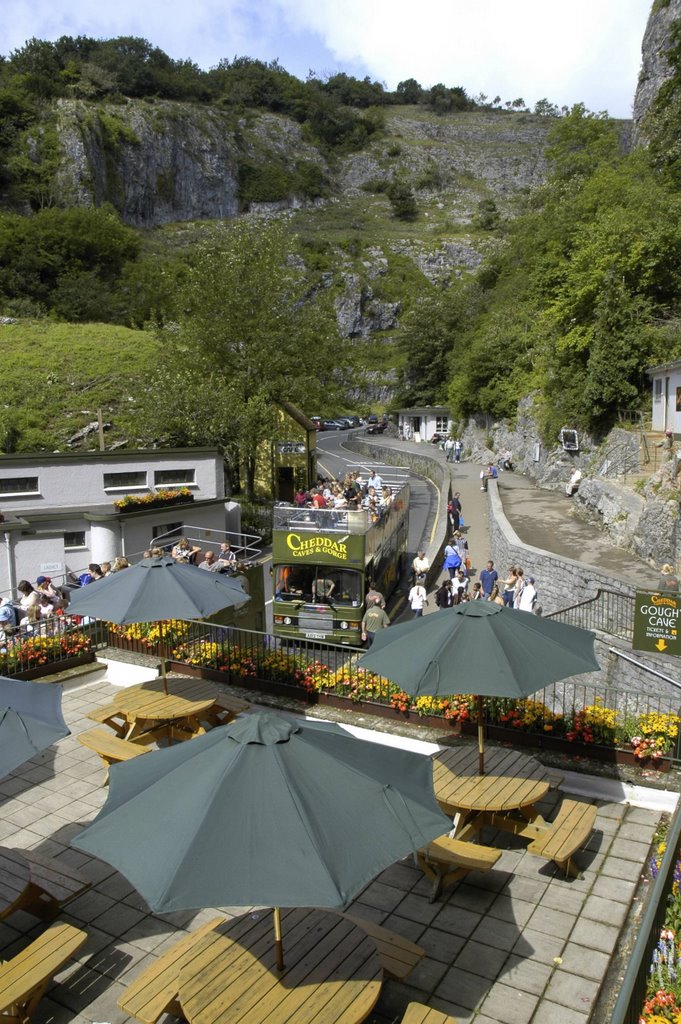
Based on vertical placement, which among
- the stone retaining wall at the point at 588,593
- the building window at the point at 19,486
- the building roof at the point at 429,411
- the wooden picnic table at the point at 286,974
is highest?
the building roof at the point at 429,411

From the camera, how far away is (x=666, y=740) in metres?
8.30

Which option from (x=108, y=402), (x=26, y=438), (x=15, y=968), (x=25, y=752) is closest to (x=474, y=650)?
(x=25, y=752)

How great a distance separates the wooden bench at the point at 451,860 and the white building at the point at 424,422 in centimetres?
6314

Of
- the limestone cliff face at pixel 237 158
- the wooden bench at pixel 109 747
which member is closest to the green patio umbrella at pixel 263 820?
the wooden bench at pixel 109 747

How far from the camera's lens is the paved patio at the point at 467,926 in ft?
17.7

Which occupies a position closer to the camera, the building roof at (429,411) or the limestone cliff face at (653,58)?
the limestone cliff face at (653,58)

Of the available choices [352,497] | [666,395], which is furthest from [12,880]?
[666,395]

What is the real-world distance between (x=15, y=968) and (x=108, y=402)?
31.8 metres

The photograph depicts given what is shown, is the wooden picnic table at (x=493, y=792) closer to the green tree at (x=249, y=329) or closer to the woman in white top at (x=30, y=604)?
the woman in white top at (x=30, y=604)

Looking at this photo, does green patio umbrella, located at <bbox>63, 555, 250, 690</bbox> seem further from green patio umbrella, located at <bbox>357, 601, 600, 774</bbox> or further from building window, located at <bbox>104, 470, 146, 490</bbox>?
building window, located at <bbox>104, 470, 146, 490</bbox>

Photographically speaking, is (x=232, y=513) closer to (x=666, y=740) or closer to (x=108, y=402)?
(x=108, y=402)

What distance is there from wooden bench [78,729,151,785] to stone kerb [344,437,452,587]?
16.0 metres

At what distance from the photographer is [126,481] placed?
80.0 feet

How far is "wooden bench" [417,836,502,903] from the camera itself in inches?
250
